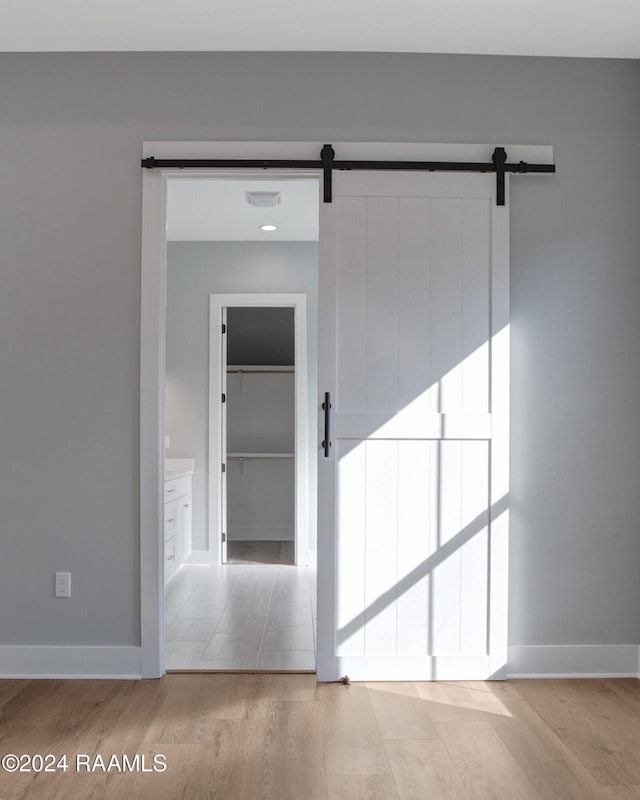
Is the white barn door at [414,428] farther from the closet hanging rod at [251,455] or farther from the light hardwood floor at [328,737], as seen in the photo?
the closet hanging rod at [251,455]

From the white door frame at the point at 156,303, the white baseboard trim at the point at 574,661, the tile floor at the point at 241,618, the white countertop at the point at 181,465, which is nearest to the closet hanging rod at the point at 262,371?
the white countertop at the point at 181,465

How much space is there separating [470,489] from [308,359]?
2962 mm

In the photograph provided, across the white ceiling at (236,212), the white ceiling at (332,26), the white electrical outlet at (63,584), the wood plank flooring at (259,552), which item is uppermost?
the white ceiling at (332,26)

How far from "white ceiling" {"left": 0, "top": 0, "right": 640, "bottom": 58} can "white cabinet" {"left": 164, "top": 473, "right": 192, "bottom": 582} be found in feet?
8.89

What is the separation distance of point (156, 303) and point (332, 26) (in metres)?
1.38

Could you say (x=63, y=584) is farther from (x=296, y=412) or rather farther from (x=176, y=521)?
(x=296, y=412)

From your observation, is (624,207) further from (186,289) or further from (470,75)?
(186,289)

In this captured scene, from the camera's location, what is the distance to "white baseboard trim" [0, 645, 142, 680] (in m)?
3.03

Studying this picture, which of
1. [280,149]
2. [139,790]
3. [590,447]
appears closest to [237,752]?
[139,790]

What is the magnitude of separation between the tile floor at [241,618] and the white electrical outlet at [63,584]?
1.88 feet

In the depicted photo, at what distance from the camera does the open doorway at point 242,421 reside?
4.30 m

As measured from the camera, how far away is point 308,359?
582cm

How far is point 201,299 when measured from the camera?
579 centimetres

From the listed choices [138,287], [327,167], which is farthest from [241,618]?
[327,167]
